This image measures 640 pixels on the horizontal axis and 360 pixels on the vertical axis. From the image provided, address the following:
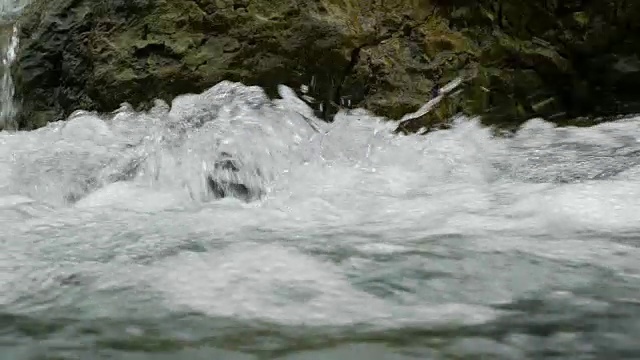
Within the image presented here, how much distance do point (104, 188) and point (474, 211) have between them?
223cm

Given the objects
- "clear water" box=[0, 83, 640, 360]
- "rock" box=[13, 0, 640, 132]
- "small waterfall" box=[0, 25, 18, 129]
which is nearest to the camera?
"clear water" box=[0, 83, 640, 360]

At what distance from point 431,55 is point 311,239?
2.56 meters

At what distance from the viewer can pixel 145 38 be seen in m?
5.59

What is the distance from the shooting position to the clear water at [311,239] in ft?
6.17

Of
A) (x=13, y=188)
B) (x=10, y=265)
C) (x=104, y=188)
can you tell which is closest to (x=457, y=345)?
(x=10, y=265)

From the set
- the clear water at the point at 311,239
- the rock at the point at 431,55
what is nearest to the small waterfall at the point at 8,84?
the clear water at the point at 311,239

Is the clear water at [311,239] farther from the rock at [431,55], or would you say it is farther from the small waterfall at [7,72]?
the small waterfall at [7,72]

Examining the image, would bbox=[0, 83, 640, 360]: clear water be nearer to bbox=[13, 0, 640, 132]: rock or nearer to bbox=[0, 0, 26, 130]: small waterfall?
bbox=[13, 0, 640, 132]: rock

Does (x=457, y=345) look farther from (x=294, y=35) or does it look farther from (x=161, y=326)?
(x=294, y=35)

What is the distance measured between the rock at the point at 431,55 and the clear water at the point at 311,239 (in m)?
0.20

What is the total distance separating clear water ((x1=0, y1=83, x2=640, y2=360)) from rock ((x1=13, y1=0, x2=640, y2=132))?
20cm

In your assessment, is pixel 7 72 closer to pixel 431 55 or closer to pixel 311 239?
pixel 431 55

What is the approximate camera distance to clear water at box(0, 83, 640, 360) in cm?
188

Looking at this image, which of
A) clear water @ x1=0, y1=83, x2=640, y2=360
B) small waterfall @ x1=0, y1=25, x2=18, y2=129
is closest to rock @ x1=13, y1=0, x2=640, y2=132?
clear water @ x1=0, y1=83, x2=640, y2=360
